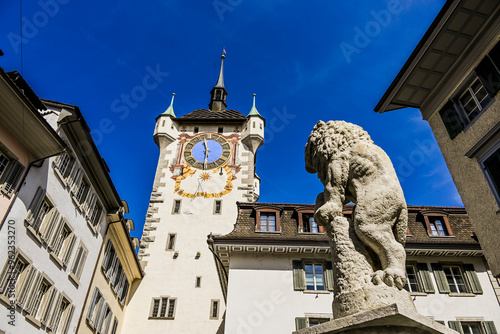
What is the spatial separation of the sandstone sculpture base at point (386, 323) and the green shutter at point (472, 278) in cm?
1752

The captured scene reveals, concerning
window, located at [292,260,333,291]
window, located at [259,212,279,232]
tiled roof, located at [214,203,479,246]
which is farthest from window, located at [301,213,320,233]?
window, located at [292,260,333,291]

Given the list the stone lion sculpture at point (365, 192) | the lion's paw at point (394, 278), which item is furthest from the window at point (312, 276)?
the lion's paw at point (394, 278)

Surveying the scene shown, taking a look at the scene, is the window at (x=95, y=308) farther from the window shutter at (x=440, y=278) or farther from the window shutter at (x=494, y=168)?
the window shutter at (x=494, y=168)

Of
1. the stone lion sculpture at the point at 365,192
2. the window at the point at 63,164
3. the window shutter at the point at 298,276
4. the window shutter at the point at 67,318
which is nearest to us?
the stone lion sculpture at the point at 365,192

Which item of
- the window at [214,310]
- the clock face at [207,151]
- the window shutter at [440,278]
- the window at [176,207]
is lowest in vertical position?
the window shutter at [440,278]

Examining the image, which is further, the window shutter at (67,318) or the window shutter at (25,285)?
the window shutter at (67,318)

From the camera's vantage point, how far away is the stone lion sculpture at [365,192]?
460cm

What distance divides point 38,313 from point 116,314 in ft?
33.7

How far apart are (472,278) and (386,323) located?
18153 millimetres

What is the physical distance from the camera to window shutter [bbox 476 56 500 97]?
12148mm

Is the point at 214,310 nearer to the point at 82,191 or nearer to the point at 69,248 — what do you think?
the point at 69,248

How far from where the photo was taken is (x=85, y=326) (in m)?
19.2

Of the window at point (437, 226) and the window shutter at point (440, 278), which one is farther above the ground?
the window at point (437, 226)

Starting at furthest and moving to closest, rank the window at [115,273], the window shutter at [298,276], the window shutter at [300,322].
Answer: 1. the window at [115,273]
2. the window shutter at [298,276]
3. the window shutter at [300,322]
